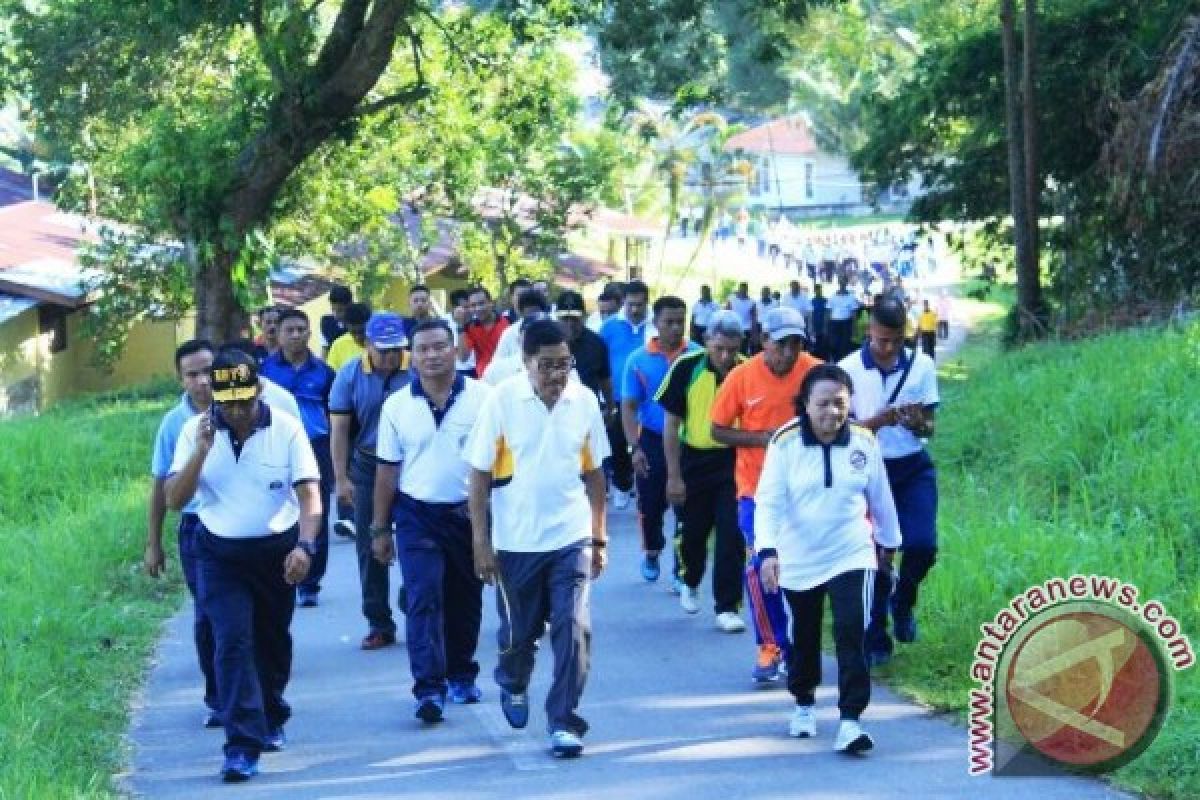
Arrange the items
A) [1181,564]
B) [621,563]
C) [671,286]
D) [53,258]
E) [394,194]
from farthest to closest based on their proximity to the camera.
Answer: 1. [671,286]
2. [53,258]
3. [394,194]
4. [621,563]
5. [1181,564]

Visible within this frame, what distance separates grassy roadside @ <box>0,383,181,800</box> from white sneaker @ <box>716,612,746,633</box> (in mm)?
3208

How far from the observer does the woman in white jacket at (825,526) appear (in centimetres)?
792

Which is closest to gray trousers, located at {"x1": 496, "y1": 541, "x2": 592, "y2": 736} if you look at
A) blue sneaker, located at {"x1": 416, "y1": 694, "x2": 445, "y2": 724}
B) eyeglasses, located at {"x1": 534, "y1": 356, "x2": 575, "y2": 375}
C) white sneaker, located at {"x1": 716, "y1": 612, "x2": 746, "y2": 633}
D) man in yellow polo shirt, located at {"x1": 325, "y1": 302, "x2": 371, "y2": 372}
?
blue sneaker, located at {"x1": 416, "y1": 694, "x2": 445, "y2": 724}

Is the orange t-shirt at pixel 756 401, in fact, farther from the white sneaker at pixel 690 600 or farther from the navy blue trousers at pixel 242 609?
the navy blue trousers at pixel 242 609

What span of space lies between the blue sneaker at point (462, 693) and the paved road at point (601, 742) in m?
0.09

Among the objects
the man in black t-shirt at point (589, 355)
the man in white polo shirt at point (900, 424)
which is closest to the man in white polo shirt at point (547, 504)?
the man in white polo shirt at point (900, 424)

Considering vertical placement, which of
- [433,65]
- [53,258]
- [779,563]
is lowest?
[779,563]

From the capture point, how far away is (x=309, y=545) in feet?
26.3

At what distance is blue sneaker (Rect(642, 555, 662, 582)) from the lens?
497 inches

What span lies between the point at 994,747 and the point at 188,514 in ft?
12.2

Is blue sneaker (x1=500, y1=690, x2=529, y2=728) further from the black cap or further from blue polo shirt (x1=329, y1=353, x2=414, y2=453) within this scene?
the black cap

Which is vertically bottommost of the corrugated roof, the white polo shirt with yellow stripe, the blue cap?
the white polo shirt with yellow stripe

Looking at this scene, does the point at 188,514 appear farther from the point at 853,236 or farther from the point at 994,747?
the point at 853,236

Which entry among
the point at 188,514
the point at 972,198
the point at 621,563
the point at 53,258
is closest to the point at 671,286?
the point at 53,258
